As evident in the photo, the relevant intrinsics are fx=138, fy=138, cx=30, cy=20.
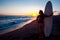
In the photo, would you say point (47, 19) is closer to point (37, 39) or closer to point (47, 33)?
point (47, 33)

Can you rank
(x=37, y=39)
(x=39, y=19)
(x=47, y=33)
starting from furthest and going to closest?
1. (x=47, y=33)
2. (x=37, y=39)
3. (x=39, y=19)

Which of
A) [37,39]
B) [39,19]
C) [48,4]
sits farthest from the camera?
[48,4]

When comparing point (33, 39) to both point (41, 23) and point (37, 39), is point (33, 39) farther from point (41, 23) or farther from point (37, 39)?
point (41, 23)

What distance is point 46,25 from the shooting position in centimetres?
927

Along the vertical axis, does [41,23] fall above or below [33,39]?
above

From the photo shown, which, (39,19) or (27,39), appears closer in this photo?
(39,19)

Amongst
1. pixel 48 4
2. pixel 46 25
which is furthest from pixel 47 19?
pixel 48 4

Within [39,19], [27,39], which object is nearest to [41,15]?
[39,19]

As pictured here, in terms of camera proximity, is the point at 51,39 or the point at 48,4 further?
the point at 48,4

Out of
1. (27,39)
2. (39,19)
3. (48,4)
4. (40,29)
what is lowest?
(27,39)

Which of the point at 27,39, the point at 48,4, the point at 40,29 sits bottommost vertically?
the point at 27,39

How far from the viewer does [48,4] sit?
996cm

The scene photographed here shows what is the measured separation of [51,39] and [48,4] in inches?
107

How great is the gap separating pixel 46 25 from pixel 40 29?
146 cm
